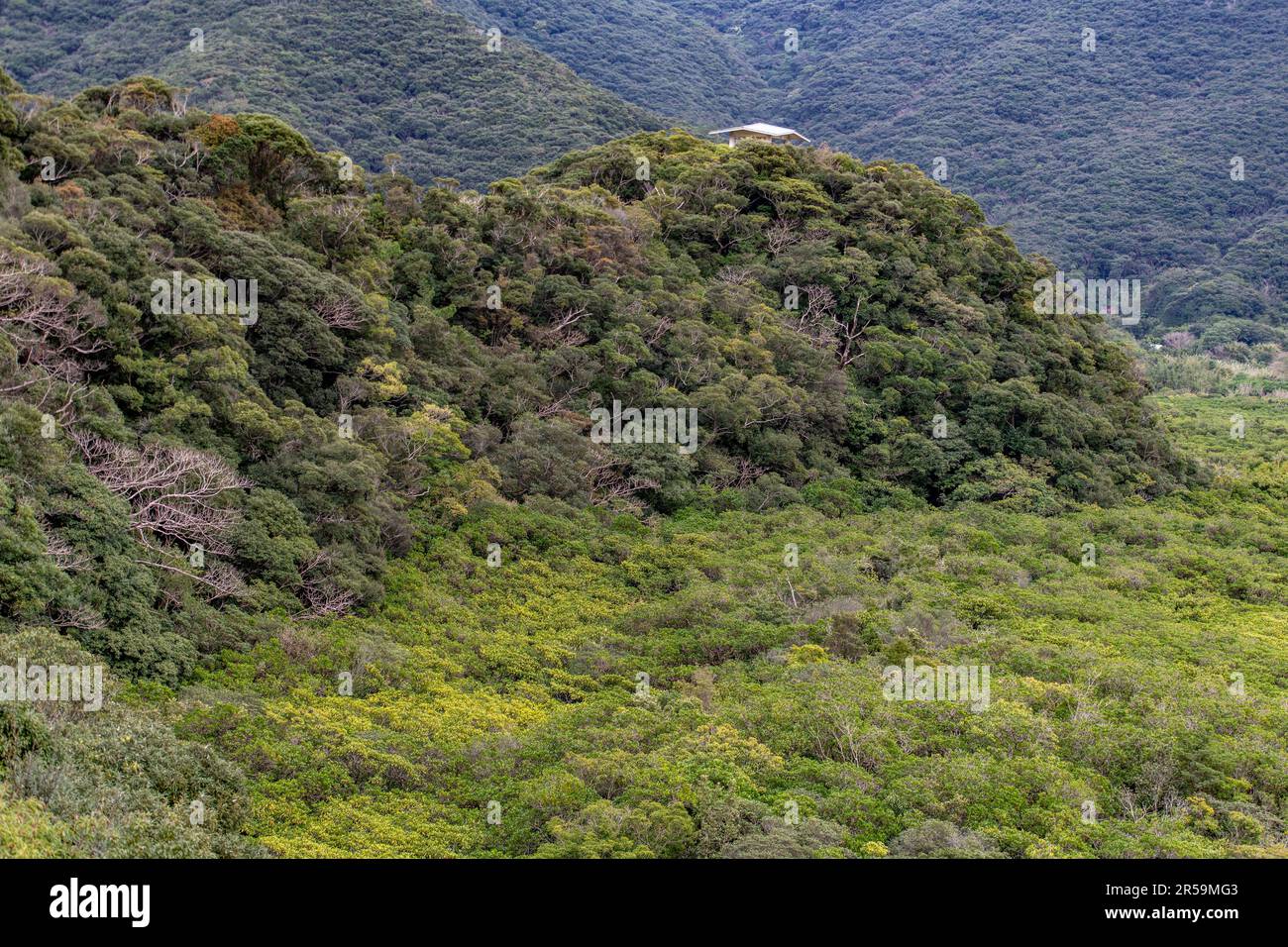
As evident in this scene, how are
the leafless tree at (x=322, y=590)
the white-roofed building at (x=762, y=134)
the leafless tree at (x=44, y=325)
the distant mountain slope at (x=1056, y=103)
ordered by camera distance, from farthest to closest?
the distant mountain slope at (x=1056, y=103) < the white-roofed building at (x=762, y=134) < the leafless tree at (x=322, y=590) < the leafless tree at (x=44, y=325)

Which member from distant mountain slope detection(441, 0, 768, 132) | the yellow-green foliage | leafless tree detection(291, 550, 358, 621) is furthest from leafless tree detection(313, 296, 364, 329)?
distant mountain slope detection(441, 0, 768, 132)

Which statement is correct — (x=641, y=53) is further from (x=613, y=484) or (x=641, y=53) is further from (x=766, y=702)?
(x=766, y=702)

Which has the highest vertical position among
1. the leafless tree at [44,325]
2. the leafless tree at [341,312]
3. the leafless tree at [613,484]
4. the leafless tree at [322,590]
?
the leafless tree at [341,312]

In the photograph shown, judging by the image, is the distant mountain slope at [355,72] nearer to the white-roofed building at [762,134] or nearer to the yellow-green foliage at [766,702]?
the white-roofed building at [762,134]

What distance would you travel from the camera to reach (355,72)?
238 ft

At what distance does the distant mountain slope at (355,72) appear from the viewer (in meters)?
66.6

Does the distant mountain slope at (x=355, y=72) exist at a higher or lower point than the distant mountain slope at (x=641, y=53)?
lower

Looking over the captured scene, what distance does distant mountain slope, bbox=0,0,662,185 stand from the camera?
219ft

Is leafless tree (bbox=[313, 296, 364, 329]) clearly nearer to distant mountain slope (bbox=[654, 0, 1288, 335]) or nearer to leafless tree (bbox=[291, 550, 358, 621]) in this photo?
leafless tree (bbox=[291, 550, 358, 621])

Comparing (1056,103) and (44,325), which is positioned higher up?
(1056,103)

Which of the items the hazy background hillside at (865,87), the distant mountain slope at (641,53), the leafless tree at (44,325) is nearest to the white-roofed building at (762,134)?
the hazy background hillside at (865,87)

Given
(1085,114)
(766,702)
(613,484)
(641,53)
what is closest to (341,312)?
(613,484)

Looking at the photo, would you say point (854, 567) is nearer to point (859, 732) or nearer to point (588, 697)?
point (588, 697)

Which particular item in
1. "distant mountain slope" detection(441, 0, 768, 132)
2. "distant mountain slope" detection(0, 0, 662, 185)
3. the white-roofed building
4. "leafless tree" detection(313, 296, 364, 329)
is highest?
"distant mountain slope" detection(441, 0, 768, 132)
